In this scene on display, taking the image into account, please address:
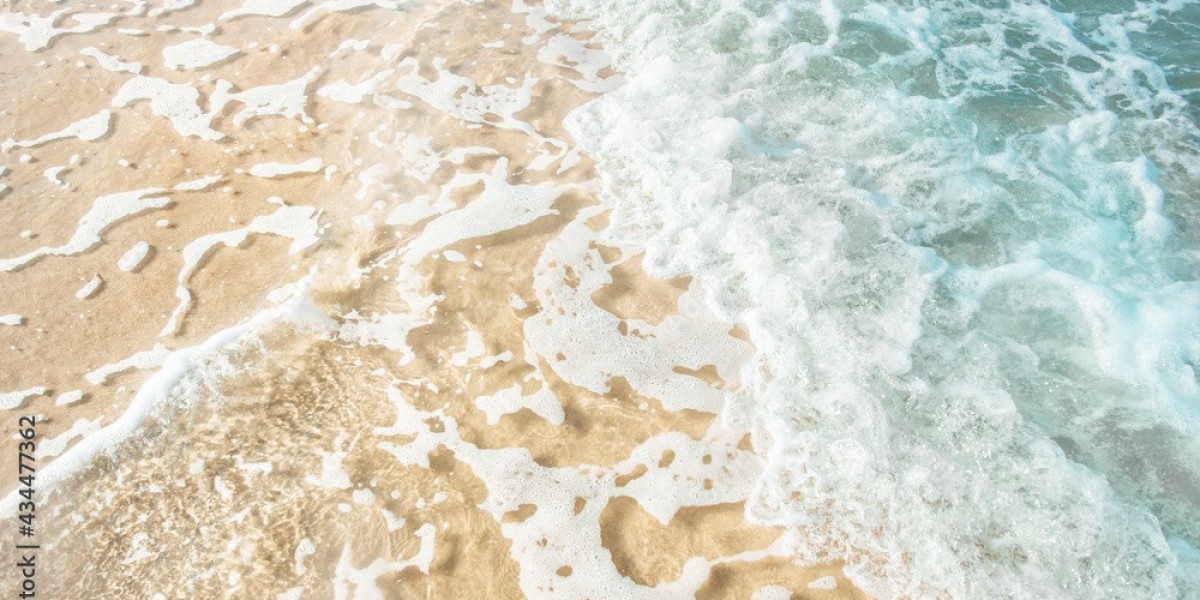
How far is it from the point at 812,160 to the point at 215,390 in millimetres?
4132

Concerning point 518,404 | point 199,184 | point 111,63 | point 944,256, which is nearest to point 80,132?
point 111,63

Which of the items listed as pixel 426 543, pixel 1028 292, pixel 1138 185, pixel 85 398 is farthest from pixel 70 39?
pixel 1138 185

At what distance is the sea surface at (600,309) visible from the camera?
300 cm

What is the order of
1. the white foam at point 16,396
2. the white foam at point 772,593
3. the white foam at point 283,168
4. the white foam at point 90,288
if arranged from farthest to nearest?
the white foam at point 283,168
the white foam at point 90,288
the white foam at point 16,396
the white foam at point 772,593

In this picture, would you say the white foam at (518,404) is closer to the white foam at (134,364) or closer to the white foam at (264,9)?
the white foam at (134,364)

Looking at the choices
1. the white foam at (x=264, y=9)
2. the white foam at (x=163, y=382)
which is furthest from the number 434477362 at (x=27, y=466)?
the white foam at (x=264, y=9)

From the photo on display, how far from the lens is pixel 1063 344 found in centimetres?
378

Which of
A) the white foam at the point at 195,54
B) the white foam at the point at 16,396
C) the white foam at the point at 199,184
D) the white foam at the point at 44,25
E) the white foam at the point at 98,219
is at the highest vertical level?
the white foam at the point at 44,25

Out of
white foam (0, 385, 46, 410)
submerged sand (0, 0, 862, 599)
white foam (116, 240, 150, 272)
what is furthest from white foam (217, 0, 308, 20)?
white foam (0, 385, 46, 410)

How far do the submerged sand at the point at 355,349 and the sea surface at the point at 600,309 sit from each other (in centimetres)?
2

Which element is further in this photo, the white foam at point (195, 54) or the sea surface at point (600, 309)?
the white foam at point (195, 54)

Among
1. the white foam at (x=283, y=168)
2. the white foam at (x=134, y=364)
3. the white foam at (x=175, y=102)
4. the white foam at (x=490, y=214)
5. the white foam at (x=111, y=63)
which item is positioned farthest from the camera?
the white foam at (x=111, y=63)

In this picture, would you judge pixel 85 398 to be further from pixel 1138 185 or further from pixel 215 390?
pixel 1138 185

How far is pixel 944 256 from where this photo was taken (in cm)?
425
